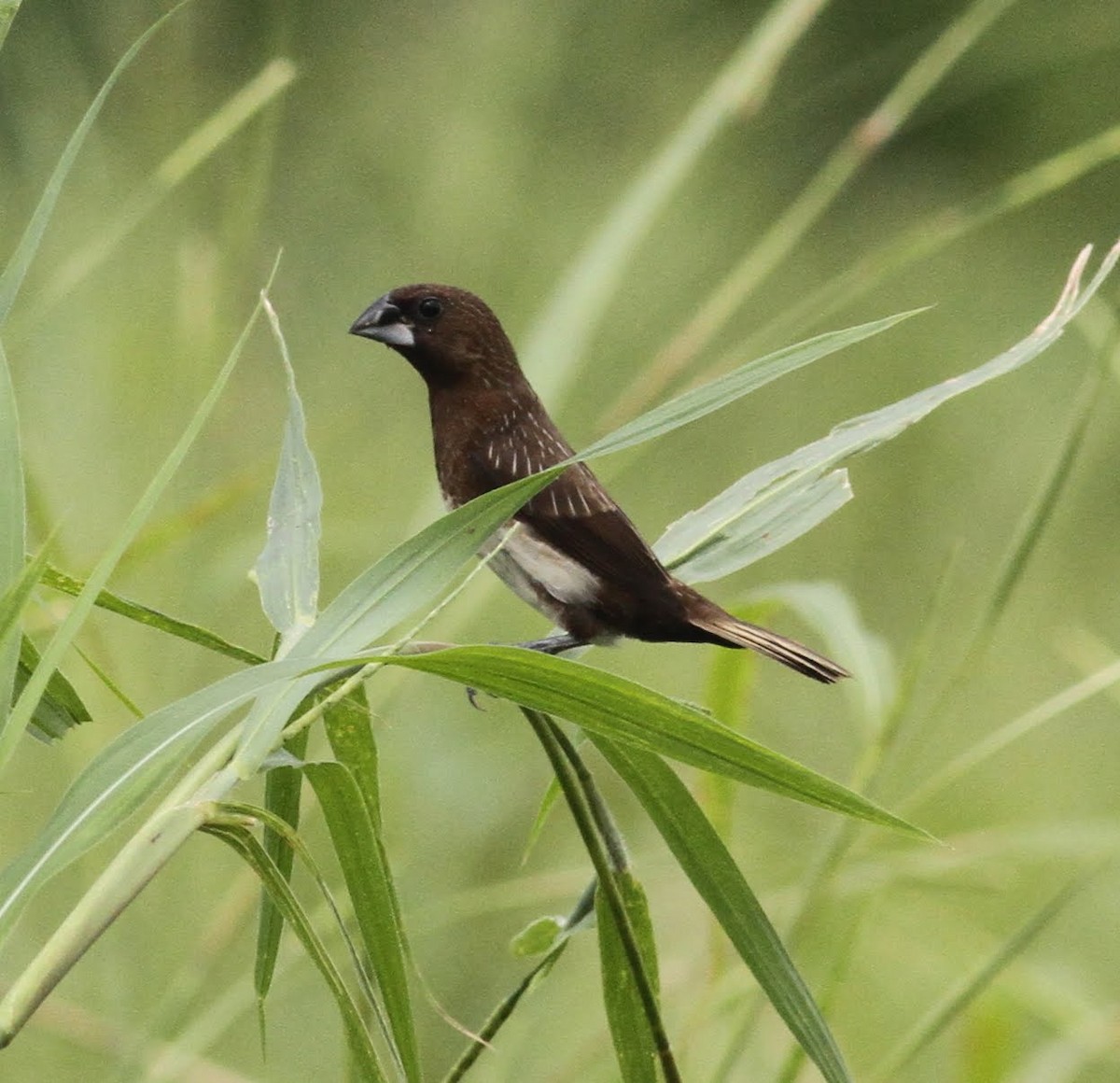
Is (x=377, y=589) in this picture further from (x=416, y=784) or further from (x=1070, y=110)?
(x=1070, y=110)

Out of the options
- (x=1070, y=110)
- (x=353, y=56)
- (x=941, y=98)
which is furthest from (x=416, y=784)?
(x=1070, y=110)

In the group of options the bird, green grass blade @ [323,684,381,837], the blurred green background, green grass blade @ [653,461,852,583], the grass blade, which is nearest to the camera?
green grass blade @ [323,684,381,837]

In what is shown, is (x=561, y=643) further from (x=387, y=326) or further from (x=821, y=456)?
(x=821, y=456)

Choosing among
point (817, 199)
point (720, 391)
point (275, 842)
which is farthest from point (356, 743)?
point (817, 199)

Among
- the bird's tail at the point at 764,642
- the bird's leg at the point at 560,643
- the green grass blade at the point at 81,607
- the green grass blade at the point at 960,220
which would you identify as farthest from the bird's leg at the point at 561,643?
the green grass blade at the point at 81,607

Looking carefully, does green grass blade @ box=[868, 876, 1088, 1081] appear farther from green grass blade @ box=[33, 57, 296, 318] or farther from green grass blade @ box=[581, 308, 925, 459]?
green grass blade @ box=[33, 57, 296, 318]

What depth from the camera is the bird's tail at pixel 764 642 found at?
1.05 metres

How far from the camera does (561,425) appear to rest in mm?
→ 3020

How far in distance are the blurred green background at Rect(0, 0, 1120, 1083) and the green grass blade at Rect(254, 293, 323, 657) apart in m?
0.30

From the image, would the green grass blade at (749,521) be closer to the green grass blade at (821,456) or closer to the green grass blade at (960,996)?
the green grass blade at (821,456)

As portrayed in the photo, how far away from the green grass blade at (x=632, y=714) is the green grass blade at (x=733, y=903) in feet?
0.20

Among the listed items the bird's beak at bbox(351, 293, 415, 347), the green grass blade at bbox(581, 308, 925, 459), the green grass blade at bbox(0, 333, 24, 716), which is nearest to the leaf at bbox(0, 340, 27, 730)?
the green grass blade at bbox(0, 333, 24, 716)

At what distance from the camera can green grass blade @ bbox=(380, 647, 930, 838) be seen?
0.68m

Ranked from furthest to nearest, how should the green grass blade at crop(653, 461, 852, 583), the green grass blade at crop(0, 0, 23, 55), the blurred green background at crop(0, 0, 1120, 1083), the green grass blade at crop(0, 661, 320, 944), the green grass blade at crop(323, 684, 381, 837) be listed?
the blurred green background at crop(0, 0, 1120, 1083)
the green grass blade at crop(653, 461, 852, 583)
the green grass blade at crop(323, 684, 381, 837)
the green grass blade at crop(0, 0, 23, 55)
the green grass blade at crop(0, 661, 320, 944)
